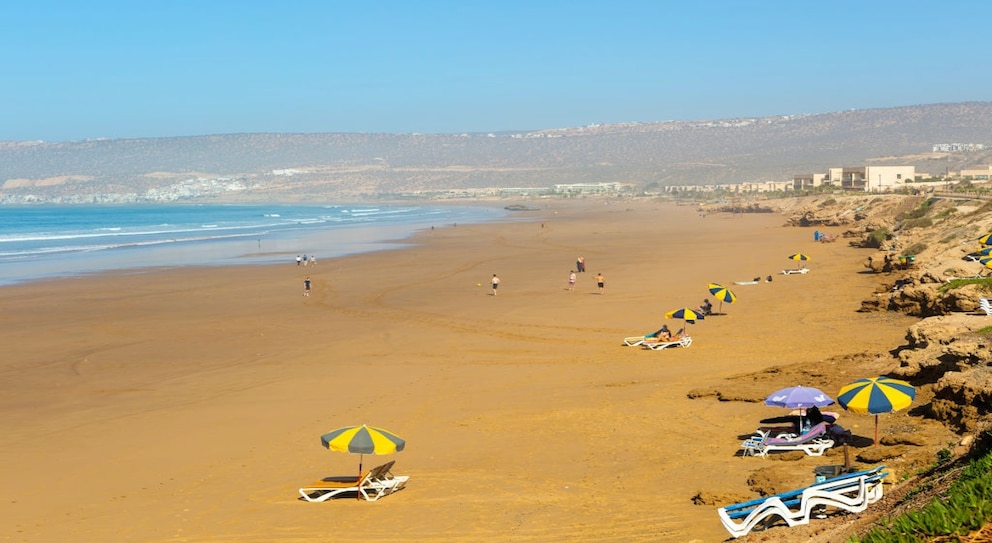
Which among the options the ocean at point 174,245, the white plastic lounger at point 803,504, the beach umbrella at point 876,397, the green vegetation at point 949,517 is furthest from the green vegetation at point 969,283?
the ocean at point 174,245

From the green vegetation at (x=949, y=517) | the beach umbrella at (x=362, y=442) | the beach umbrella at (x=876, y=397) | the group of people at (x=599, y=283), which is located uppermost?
the green vegetation at (x=949, y=517)

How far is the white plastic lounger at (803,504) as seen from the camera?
9.15m

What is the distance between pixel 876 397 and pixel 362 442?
20.7 ft

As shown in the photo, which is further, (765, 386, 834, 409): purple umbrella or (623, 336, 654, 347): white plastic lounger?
(623, 336, 654, 347): white plastic lounger

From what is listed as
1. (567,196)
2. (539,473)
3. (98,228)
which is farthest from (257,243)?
(567,196)

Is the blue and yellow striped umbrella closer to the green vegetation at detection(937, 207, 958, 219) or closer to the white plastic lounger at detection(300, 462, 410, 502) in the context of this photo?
the white plastic lounger at detection(300, 462, 410, 502)

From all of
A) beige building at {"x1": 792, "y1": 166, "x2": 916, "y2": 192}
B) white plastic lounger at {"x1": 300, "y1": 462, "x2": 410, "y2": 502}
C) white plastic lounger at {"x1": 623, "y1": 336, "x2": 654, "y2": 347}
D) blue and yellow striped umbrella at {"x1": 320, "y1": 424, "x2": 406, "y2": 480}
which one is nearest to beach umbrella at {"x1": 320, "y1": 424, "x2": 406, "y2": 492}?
blue and yellow striped umbrella at {"x1": 320, "y1": 424, "x2": 406, "y2": 480}

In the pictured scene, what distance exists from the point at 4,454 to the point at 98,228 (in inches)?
3203

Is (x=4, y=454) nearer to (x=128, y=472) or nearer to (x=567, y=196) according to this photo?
(x=128, y=472)

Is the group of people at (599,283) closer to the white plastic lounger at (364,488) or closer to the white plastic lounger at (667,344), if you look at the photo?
the white plastic lounger at (667,344)

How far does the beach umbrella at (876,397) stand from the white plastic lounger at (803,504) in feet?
7.98

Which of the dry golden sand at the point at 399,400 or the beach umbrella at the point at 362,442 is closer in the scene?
the dry golden sand at the point at 399,400

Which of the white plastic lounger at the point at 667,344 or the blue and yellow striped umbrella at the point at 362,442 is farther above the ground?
the blue and yellow striped umbrella at the point at 362,442

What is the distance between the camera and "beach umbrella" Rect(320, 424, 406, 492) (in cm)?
1231
